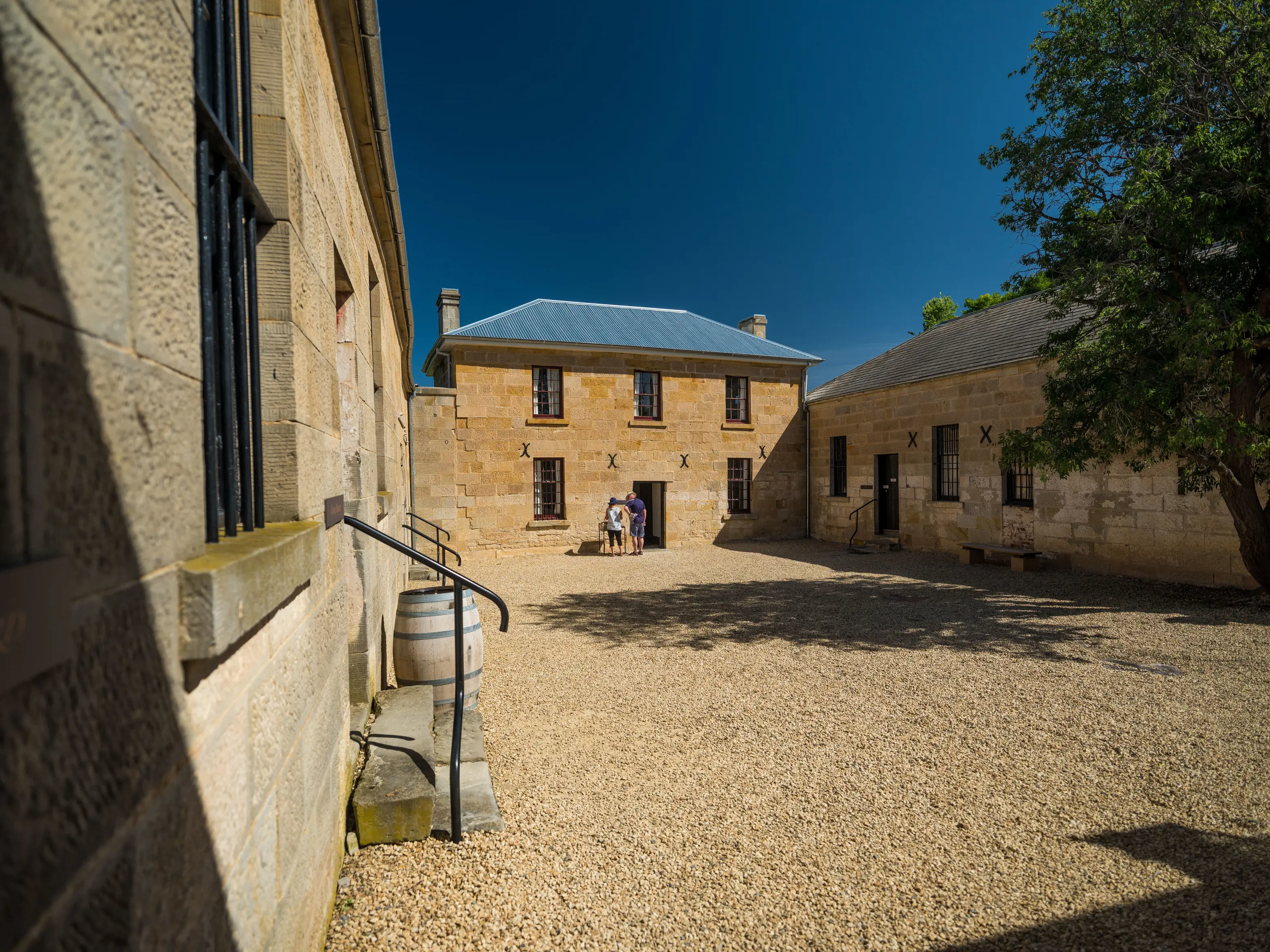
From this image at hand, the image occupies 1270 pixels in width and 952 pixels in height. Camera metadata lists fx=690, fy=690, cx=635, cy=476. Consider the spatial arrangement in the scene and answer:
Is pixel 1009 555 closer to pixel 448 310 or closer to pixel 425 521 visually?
pixel 425 521

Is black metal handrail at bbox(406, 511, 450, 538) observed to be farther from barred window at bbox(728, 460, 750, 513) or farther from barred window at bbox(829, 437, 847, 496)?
barred window at bbox(829, 437, 847, 496)

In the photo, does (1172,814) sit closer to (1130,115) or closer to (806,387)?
(1130,115)

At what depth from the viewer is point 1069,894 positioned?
294cm

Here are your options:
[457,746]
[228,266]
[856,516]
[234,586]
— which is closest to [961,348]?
[856,516]

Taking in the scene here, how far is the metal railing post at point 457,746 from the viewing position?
321 cm

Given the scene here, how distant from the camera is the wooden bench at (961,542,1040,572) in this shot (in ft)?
39.2

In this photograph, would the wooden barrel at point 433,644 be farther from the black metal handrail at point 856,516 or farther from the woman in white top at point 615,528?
the black metal handrail at point 856,516

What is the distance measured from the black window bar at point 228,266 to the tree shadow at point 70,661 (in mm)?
548

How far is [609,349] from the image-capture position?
1628 centimetres

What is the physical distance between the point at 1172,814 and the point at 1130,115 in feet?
25.4

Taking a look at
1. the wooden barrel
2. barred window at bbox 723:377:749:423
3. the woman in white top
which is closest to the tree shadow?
the wooden barrel

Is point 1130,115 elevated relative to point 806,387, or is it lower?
elevated

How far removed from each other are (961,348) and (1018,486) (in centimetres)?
358

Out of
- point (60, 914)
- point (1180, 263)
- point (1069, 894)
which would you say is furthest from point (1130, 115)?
point (60, 914)
